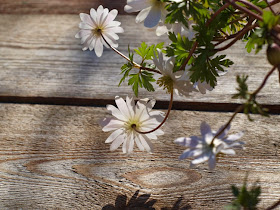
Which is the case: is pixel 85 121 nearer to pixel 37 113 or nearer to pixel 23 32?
pixel 37 113

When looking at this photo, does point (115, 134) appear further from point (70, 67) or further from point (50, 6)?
point (50, 6)

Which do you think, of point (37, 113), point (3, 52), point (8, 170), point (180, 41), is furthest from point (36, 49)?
point (180, 41)

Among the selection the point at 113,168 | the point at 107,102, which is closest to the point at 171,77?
the point at 113,168

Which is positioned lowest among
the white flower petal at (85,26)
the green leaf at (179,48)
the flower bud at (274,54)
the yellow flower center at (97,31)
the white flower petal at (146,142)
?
the white flower petal at (146,142)

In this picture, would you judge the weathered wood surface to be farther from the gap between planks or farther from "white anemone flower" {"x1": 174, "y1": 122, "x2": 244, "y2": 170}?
"white anemone flower" {"x1": 174, "y1": 122, "x2": 244, "y2": 170}

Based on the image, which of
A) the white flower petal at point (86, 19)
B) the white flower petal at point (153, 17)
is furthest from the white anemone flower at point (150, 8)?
the white flower petal at point (86, 19)

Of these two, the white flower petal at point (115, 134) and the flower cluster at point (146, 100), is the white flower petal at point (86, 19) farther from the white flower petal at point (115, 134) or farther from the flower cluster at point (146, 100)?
the white flower petal at point (115, 134)

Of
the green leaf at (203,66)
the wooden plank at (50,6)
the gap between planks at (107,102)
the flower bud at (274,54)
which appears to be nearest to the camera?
the flower bud at (274,54)

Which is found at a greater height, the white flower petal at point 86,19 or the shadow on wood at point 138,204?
the white flower petal at point 86,19
